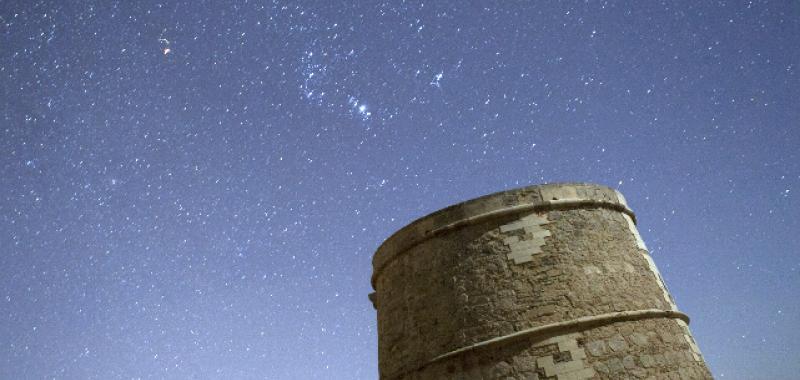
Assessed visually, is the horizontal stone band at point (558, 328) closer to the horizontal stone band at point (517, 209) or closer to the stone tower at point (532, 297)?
the stone tower at point (532, 297)

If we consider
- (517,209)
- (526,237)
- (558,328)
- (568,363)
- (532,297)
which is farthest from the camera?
(517,209)

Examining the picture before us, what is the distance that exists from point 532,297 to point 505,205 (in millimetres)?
1327

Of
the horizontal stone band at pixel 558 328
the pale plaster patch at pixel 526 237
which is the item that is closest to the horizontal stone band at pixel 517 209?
the pale plaster patch at pixel 526 237

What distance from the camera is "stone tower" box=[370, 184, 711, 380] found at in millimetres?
5707

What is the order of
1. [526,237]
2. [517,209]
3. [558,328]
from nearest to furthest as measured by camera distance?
1. [558,328]
2. [526,237]
3. [517,209]

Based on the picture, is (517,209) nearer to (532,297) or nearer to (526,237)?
(526,237)

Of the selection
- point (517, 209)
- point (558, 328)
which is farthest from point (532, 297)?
point (517, 209)

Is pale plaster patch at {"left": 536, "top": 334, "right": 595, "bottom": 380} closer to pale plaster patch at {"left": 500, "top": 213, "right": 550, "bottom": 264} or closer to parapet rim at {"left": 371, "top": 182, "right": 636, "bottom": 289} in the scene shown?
pale plaster patch at {"left": 500, "top": 213, "right": 550, "bottom": 264}

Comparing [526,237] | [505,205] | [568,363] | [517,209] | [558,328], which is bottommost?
[568,363]

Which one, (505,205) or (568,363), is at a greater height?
(505,205)

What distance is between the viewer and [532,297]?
6004mm

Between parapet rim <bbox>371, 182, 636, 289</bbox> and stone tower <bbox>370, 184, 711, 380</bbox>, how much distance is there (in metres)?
0.02

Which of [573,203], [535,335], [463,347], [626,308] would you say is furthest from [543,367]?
[573,203]

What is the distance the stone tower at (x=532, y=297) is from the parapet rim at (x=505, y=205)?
2 centimetres
